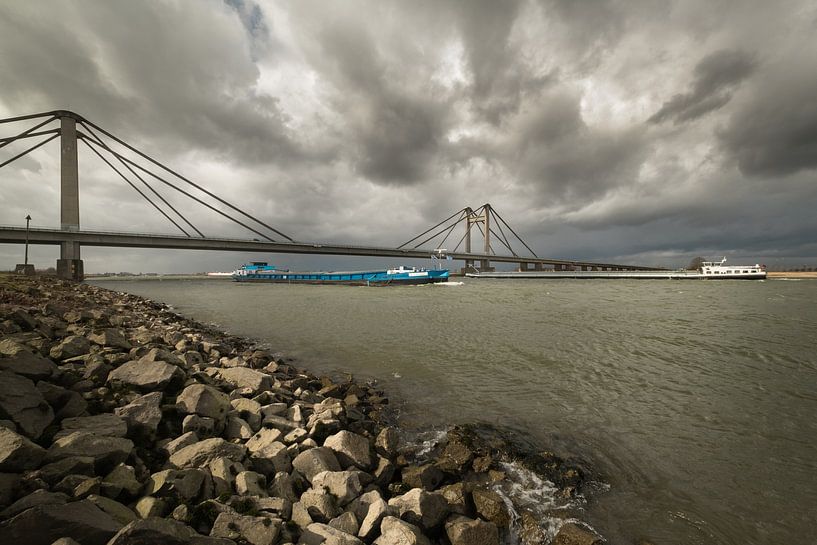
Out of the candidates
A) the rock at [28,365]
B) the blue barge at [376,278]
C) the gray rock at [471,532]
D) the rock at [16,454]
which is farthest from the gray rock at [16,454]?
the blue barge at [376,278]

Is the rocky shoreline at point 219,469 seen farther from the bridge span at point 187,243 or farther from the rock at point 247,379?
the bridge span at point 187,243

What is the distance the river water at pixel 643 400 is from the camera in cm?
457

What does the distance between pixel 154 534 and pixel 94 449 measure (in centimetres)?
192

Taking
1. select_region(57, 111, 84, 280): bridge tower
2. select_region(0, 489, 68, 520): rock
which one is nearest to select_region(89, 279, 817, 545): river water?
select_region(0, 489, 68, 520): rock

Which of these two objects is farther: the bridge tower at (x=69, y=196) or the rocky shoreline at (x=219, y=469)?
the bridge tower at (x=69, y=196)

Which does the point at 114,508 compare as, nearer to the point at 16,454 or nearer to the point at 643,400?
the point at 16,454

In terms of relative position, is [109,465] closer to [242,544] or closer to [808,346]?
[242,544]

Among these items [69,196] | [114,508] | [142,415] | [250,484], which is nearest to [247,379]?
[142,415]

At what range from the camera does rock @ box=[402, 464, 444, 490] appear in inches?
181

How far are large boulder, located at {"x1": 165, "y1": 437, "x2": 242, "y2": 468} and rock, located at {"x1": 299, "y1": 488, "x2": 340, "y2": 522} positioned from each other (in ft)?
3.91

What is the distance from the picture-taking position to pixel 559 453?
590cm

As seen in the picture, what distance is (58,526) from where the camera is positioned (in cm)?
239

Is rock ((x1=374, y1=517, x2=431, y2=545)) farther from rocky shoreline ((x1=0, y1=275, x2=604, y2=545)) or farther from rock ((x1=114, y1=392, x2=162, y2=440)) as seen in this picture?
rock ((x1=114, y1=392, x2=162, y2=440))

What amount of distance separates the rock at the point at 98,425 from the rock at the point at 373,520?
333 centimetres
